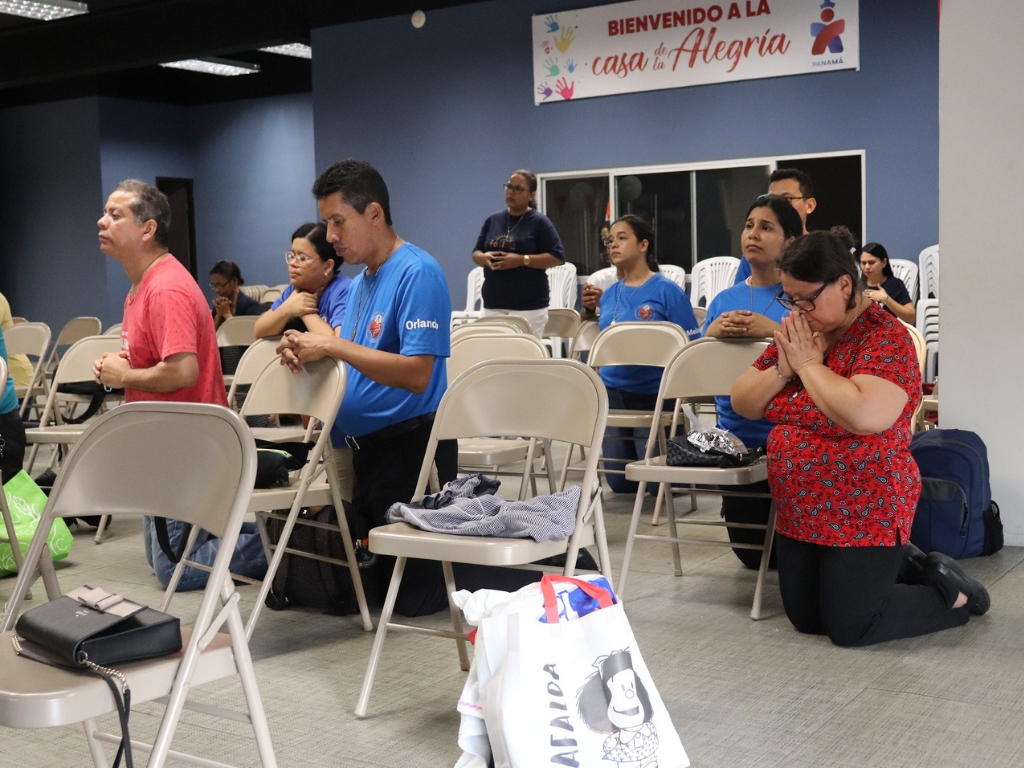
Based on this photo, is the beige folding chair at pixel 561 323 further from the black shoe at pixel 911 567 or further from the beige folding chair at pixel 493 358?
the black shoe at pixel 911 567

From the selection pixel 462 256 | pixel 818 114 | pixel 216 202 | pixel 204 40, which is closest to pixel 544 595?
pixel 818 114

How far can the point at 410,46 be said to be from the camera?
1127 cm

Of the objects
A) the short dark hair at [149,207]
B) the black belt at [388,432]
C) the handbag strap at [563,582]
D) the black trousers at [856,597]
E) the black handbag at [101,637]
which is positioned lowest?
the black trousers at [856,597]

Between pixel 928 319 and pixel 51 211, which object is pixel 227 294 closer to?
pixel 928 319

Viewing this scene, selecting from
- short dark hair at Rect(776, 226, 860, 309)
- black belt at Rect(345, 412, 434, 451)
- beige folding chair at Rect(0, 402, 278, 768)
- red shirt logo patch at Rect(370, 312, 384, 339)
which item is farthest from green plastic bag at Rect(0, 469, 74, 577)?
short dark hair at Rect(776, 226, 860, 309)

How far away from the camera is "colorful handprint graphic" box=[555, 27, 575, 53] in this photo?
10281mm

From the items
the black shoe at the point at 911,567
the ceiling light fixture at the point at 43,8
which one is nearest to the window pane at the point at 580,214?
the ceiling light fixture at the point at 43,8

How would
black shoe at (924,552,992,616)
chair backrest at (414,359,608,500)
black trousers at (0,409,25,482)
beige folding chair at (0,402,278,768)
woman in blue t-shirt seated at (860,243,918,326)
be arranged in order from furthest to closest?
woman in blue t-shirt seated at (860,243,918,326), black trousers at (0,409,25,482), black shoe at (924,552,992,616), chair backrest at (414,359,608,500), beige folding chair at (0,402,278,768)

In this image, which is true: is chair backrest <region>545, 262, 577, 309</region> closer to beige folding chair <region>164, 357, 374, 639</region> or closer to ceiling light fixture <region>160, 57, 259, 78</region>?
ceiling light fixture <region>160, 57, 259, 78</region>

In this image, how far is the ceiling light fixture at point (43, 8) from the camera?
1093cm

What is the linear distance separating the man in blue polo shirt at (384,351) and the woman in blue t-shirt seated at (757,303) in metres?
1.11

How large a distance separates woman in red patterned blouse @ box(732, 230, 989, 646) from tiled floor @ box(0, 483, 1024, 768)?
115 mm

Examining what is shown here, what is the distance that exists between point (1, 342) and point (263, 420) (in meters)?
1.30

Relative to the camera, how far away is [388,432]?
3.50m
